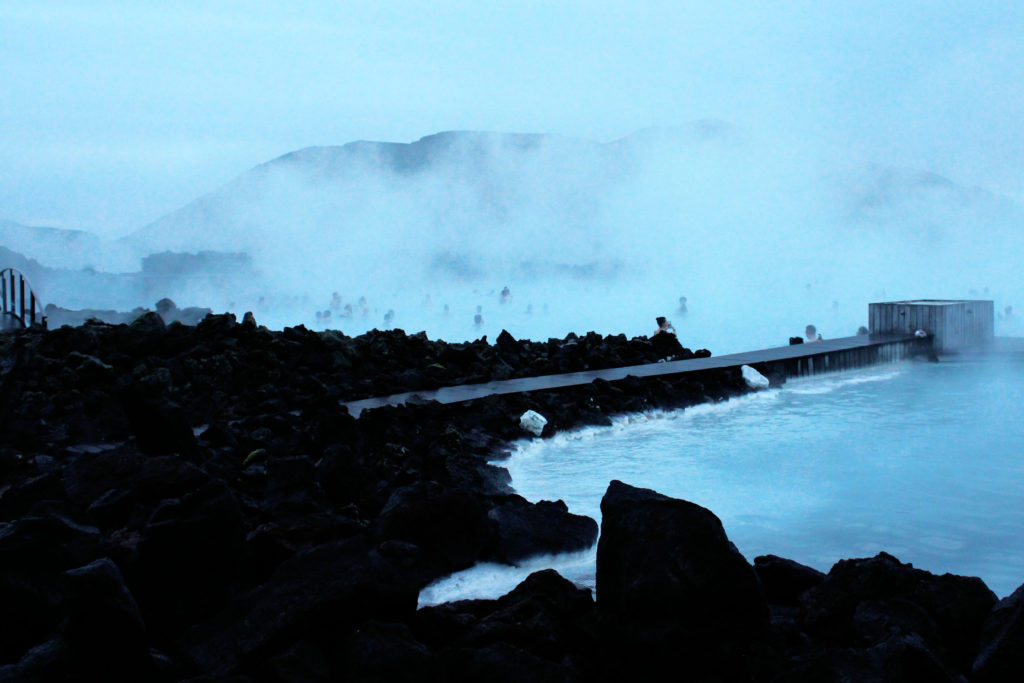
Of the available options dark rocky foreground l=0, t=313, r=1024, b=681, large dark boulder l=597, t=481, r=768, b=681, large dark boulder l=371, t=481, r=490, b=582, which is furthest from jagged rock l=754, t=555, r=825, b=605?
large dark boulder l=371, t=481, r=490, b=582

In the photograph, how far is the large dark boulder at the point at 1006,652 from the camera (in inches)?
83.5

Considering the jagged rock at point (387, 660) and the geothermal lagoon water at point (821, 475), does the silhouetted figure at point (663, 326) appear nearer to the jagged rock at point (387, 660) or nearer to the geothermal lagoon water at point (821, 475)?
the geothermal lagoon water at point (821, 475)

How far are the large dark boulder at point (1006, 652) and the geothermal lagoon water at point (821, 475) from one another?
149cm

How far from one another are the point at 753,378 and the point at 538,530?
226 inches

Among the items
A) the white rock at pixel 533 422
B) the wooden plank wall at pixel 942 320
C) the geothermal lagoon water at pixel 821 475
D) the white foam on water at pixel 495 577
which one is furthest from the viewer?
the wooden plank wall at pixel 942 320

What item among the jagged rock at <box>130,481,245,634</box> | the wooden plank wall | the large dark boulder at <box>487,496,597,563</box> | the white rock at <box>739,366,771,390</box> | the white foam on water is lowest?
the white foam on water

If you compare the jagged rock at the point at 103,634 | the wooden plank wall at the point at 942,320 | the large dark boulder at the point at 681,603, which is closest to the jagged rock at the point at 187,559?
the jagged rock at the point at 103,634

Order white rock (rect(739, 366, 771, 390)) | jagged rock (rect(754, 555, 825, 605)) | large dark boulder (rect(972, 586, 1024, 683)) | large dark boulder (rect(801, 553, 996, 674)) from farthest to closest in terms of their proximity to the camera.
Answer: white rock (rect(739, 366, 771, 390)) < jagged rock (rect(754, 555, 825, 605)) < large dark boulder (rect(801, 553, 996, 674)) < large dark boulder (rect(972, 586, 1024, 683))

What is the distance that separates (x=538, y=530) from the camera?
3707mm

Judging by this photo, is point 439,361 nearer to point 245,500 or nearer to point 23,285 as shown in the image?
point 245,500

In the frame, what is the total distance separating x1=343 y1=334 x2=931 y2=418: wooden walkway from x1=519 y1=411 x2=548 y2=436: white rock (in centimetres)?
48

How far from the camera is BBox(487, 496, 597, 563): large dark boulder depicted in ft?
11.8

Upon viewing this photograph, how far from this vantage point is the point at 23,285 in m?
12.2

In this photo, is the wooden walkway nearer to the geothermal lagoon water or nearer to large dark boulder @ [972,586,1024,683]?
the geothermal lagoon water
